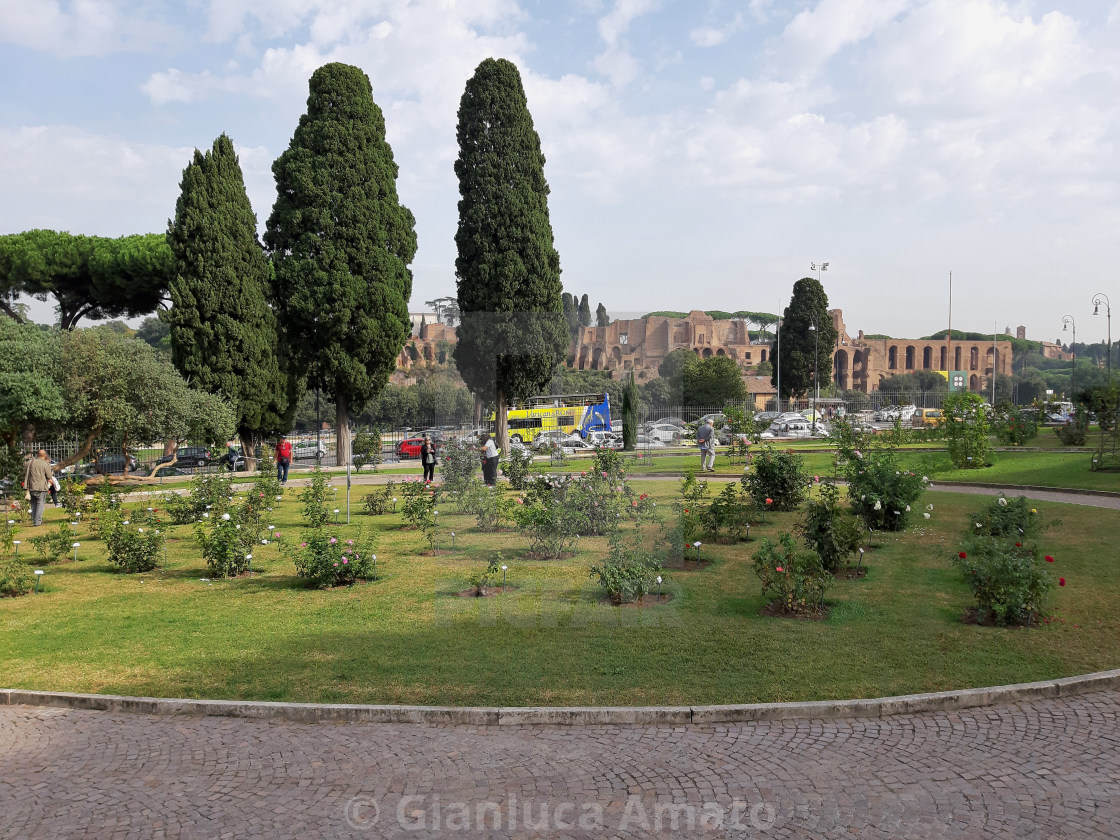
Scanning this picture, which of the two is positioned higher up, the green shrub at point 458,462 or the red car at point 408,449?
the green shrub at point 458,462

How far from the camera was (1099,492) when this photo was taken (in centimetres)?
1533

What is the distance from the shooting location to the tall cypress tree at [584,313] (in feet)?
341

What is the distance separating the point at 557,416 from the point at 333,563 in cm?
2700

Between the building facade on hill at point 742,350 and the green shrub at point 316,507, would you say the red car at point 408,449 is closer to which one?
the green shrub at point 316,507

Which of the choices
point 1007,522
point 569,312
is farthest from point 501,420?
point 569,312

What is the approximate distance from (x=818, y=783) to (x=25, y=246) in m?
36.5

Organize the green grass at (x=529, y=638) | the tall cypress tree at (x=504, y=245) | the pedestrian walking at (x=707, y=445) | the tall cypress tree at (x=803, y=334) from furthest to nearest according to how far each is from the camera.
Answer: the tall cypress tree at (x=803, y=334)
the tall cypress tree at (x=504, y=245)
the pedestrian walking at (x=707, y=445)
the green grass at (x=529, y=638)

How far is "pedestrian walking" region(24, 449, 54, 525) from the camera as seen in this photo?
12938 millimetres

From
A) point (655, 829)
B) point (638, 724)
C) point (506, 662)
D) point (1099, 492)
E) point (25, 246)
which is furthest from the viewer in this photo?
point (25, 246)

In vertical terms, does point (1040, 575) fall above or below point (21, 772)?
above

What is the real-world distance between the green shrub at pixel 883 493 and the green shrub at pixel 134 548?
9232 millimetres

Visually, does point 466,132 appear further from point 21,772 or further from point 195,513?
point 21,772

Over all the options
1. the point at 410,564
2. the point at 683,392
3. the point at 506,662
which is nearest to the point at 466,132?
the point at 410,564

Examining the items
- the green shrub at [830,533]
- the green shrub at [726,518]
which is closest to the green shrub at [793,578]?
the green shrub at [830,533]
